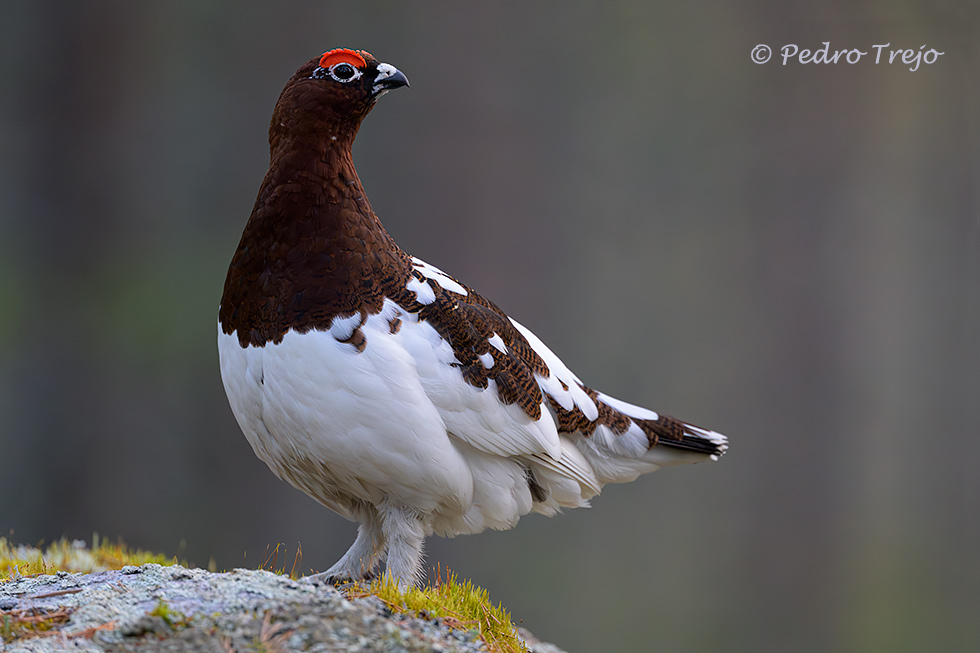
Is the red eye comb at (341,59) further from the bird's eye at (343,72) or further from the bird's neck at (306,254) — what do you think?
the bird's neck at (306,254)

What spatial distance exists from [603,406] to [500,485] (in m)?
0.55

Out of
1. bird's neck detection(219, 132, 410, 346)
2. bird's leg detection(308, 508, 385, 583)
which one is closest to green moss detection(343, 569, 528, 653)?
bird's leg detection(308, 508, 385, 583)

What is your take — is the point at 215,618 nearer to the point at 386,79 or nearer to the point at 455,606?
the point at 455,606

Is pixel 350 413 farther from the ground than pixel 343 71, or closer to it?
closer to it

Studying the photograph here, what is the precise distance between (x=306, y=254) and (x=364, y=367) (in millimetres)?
385

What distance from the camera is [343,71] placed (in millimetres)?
2510

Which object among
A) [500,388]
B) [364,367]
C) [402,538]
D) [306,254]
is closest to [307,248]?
[306,254]

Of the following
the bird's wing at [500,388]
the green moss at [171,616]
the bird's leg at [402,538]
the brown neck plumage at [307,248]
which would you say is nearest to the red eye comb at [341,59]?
the brown neck plumage at [307,248]

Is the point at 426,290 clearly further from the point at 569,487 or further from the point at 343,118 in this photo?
the point at 569,487

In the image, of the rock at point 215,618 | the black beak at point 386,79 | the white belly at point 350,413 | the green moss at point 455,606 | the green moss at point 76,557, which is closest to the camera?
the rock at point 215,618

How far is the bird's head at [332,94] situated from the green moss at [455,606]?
1313 millimetres

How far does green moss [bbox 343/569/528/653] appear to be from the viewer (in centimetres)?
198

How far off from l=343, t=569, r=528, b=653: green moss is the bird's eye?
1.45m

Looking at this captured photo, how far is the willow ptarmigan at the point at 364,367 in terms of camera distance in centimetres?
225
